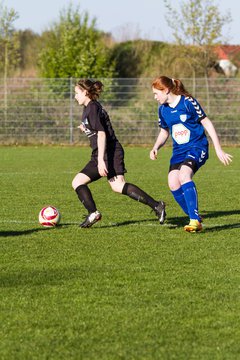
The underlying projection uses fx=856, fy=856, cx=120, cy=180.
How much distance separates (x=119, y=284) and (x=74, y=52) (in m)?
30.7

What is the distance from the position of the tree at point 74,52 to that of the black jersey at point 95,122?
25.4m

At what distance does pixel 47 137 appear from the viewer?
28.3 meters

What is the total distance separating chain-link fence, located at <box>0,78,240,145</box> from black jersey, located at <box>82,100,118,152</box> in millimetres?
18498

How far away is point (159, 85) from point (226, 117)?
19.2 metres

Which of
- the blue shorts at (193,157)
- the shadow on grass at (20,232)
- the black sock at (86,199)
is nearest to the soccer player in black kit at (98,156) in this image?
the black sock at (86,199)

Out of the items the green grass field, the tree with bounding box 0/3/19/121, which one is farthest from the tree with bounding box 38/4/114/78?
the green grass field

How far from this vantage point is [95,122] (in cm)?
917

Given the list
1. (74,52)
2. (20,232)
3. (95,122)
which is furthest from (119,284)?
(74,52)

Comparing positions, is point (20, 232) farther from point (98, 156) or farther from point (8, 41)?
point (8, 41)

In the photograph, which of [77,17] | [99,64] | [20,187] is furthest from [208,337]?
[77,17]

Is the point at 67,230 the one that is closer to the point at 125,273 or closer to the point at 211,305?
the point at 125,273

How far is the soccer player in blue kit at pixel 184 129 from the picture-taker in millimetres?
8984

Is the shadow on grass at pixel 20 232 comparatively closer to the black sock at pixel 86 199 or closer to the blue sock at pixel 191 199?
the black sock at pixel 86 199

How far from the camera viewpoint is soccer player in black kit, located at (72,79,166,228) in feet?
30.0
